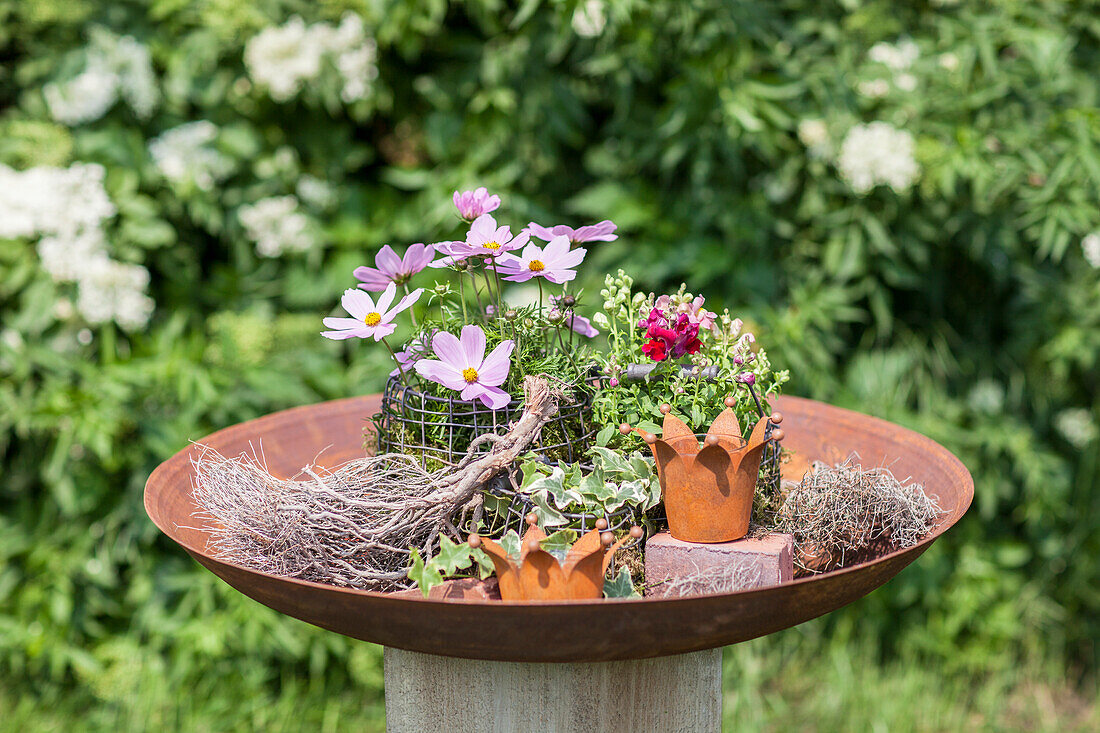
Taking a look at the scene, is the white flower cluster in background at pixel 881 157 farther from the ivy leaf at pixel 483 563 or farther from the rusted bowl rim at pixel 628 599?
the ivy leaf at pixel 483 563

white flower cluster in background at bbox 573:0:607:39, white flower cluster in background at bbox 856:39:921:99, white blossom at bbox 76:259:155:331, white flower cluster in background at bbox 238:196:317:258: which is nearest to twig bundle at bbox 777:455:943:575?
white flower cluster in background at bbox 573:0:607:39

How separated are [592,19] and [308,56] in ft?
2.63

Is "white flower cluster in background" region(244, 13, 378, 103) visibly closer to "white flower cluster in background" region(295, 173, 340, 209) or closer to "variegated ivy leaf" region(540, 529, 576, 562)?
"white flower cluster in background" region(295, 173, 340, 209)

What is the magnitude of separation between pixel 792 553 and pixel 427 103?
1965mm

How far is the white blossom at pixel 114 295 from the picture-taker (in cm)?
229

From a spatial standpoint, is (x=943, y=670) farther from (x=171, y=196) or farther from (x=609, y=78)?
(x=171, y=196)

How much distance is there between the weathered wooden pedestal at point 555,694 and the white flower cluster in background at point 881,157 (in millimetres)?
1475

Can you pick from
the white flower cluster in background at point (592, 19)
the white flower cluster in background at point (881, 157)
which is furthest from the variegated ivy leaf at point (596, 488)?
the white flower cluster in background at point (881, 157)

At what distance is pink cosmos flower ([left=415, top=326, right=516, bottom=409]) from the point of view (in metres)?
1.12

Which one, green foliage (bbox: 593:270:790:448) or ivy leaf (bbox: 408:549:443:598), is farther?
green foliage (bbox: 593:270:790:448)

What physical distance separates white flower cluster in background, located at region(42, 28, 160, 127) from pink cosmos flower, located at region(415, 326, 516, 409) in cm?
181

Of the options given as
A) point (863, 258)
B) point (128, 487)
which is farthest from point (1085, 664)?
point (128, 487)

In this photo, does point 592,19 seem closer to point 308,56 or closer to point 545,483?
point 308,56

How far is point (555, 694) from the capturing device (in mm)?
1166
